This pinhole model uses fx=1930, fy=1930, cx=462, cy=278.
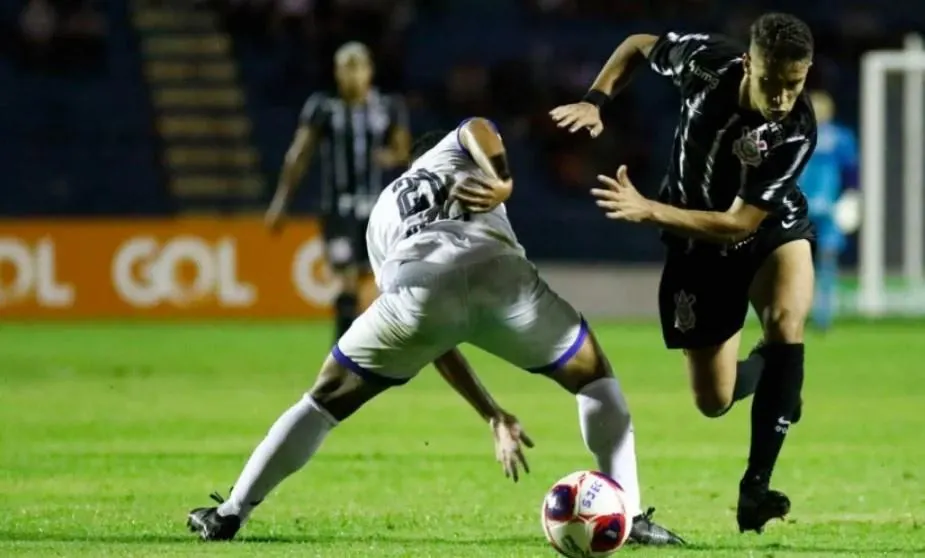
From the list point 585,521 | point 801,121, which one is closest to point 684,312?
point 801,121

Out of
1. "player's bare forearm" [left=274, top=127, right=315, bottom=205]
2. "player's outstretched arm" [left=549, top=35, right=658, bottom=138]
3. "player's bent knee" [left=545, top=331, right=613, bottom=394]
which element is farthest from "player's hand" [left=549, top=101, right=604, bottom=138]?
"player's bare forearm" [left=274, top=127, right=315, bottom=205]

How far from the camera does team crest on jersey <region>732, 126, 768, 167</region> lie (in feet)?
22.1

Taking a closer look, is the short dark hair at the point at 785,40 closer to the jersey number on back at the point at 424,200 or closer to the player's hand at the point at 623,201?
the player's hand at the point at 623,201

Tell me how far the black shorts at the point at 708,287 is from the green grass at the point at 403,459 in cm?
68

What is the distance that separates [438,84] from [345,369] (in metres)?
18.2

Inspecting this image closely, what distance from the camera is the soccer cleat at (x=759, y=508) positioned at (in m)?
6.59

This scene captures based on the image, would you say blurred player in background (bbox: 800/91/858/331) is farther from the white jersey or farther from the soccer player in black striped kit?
the white jersey

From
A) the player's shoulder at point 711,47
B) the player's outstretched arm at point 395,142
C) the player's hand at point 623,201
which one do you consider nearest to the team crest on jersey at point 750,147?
the player's shoulder at point 711,47

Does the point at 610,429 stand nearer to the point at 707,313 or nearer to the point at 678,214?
the point at 678,214

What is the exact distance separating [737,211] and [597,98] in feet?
2.62

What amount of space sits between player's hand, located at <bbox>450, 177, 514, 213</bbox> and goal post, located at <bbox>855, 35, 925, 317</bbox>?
13.7m

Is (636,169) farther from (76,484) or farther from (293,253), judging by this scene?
(76,484)

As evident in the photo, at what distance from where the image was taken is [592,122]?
6621 millimetres

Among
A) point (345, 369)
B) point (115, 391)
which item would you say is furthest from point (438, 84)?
point (345, 369)
